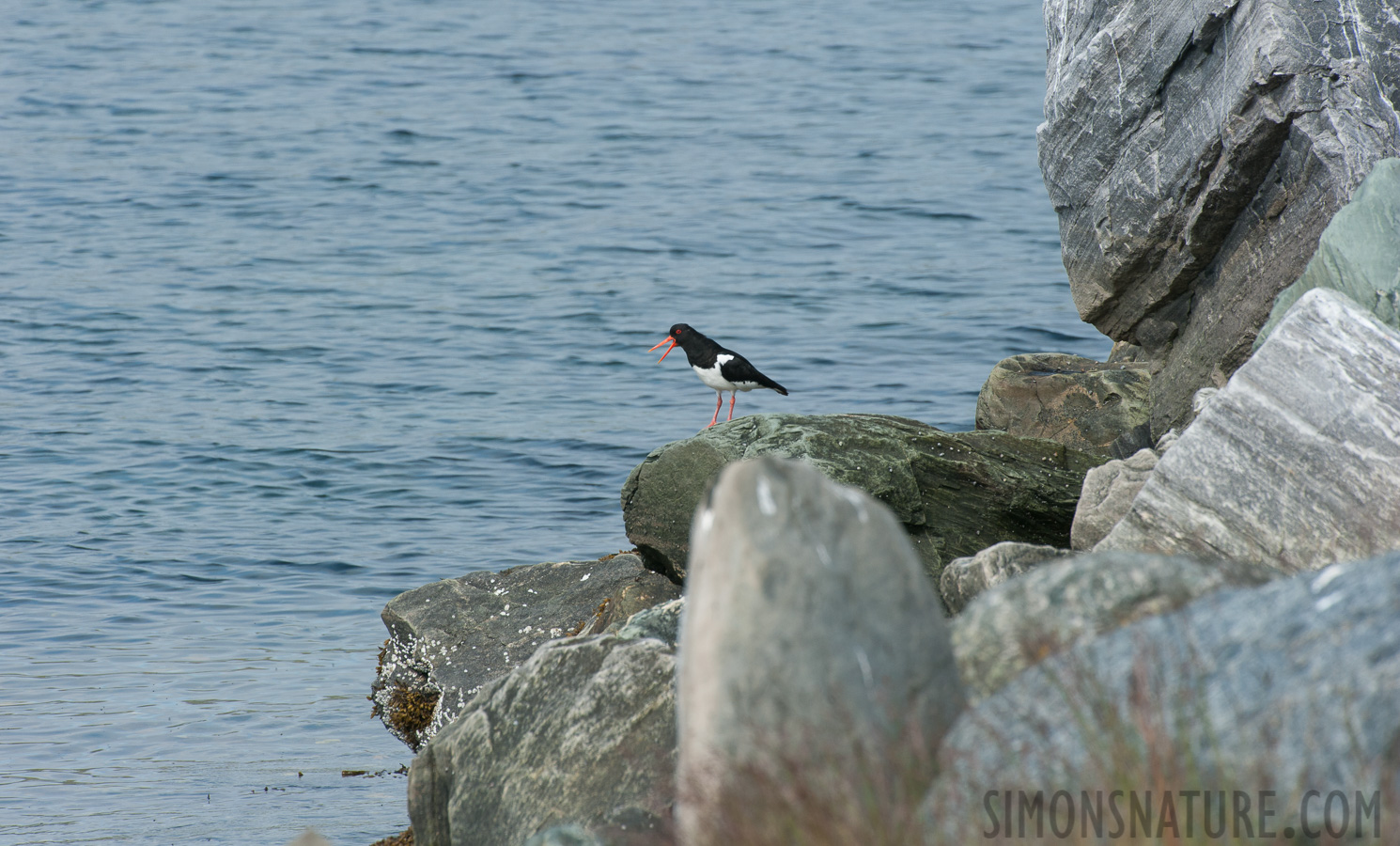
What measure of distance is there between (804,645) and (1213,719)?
121 cm

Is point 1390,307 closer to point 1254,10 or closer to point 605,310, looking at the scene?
point 1254,10

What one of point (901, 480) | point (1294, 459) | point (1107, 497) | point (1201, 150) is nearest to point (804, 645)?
point (1294, 459)

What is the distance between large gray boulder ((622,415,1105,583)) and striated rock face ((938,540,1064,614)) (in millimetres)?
2283

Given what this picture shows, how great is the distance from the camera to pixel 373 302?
87.3 ft

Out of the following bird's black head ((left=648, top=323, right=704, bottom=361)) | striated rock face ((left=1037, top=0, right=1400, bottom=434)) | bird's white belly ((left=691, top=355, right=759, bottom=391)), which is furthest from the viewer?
bird's black head ((left=648, top=323, right=704, bottom=361))

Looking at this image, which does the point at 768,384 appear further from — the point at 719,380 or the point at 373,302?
the point at 373,302

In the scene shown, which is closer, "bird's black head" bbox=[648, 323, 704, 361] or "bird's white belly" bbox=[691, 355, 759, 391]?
"bird's white belly" bbox=[691, 355, 759, 391]

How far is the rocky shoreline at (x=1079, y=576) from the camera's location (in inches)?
159

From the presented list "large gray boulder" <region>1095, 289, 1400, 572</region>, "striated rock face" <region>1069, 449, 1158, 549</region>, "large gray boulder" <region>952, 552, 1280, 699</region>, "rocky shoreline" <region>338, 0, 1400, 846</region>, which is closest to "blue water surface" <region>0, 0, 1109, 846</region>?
"rocky shoreline" <region>338, 0, 1400, 846</region>

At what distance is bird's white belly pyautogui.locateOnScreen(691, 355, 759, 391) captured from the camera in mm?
15141

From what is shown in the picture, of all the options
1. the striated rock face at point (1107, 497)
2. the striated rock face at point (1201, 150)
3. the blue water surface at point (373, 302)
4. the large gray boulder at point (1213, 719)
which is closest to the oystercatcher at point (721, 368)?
the blue water surface at point (373, 302)

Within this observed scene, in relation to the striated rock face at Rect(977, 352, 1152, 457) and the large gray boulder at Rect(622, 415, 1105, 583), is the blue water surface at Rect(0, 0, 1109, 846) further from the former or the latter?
the striated rock face at Rect(977, 352, 1152, 457)

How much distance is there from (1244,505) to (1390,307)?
6.70 feet

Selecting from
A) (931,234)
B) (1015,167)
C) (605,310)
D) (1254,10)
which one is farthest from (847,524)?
(1015,167)
